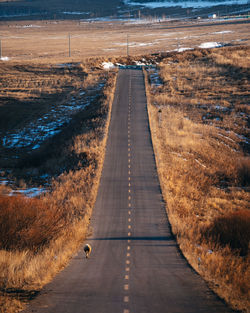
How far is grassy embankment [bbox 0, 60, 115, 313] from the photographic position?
11508 millimetres

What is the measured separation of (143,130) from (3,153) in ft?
→ 40.6

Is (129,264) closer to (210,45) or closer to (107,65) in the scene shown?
(107,65)

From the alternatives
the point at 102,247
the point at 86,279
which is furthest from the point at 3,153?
the point at 86,279

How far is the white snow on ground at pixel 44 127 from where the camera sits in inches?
1352

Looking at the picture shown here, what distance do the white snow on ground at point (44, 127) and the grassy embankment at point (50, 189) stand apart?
0.93 m

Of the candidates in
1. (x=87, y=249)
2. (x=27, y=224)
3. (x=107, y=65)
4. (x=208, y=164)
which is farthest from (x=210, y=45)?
(x=87, y=249)

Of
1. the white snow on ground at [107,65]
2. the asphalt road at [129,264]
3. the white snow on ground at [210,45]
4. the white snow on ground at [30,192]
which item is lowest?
the white snow on ground at [30,192]

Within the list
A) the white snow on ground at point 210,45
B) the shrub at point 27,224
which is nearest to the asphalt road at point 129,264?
the shrub at point 27,224

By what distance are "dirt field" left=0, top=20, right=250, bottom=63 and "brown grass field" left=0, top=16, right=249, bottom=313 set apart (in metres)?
16.3

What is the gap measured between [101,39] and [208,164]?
94227mm

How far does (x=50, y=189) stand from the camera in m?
21.0

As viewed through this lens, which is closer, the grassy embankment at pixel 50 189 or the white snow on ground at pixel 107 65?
the grassy embankment at pixel 50 189

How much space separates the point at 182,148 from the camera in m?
28.3

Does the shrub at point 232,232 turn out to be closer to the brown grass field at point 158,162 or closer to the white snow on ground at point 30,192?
the brown grass field at point 158,162
